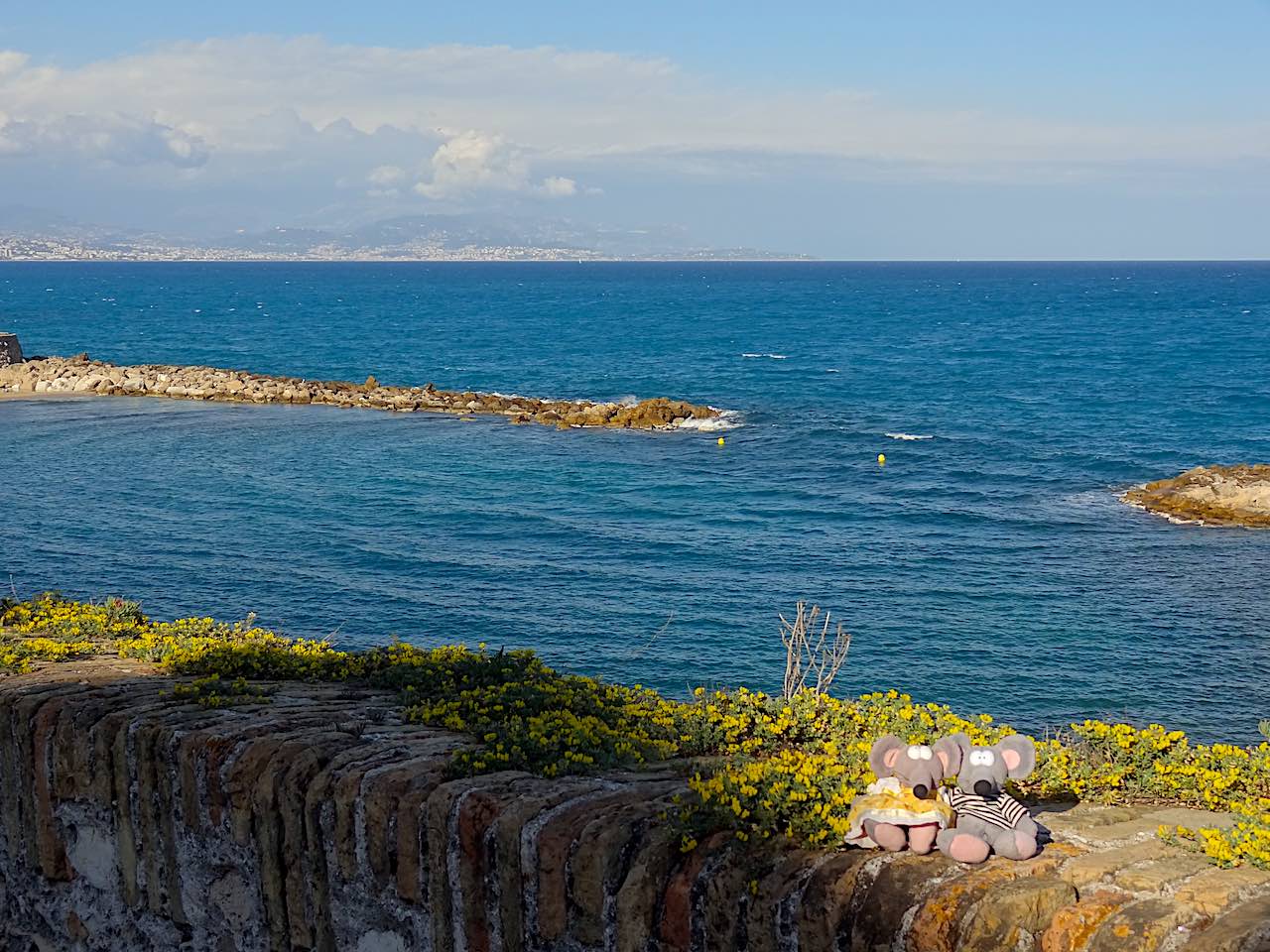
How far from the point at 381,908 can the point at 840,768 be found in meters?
2.96

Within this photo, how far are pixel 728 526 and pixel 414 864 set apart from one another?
2995 centimetres

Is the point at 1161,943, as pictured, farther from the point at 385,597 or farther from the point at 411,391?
the point at 411,391

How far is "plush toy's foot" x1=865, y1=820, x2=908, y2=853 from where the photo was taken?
21.0 ft

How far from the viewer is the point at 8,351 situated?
73.8m

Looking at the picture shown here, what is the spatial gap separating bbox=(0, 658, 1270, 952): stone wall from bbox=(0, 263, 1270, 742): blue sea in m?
12.9

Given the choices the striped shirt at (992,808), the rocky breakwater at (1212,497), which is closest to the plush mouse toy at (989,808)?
the striped shirt at (992,808)

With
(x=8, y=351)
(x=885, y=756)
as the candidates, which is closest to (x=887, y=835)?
(x=885, y=756)

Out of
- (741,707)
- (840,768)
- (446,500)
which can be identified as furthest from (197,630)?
(446,500)

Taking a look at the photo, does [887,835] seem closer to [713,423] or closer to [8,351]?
[713,423]

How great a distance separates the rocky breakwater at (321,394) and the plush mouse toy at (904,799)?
48413 mm

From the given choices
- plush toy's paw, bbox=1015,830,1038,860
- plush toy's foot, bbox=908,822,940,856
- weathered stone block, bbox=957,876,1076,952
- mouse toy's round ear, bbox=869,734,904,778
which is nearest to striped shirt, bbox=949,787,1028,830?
plush toy's paw, bbox=1015,830,1038,860

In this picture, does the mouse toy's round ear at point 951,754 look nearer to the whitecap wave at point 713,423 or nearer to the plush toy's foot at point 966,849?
the plush toy's foot at point 966,849

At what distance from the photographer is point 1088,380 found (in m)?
74.8

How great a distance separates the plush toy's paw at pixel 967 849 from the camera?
6219 millimetres
